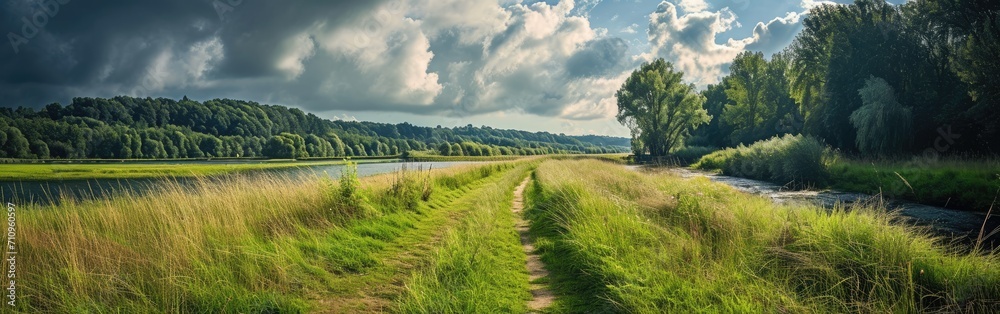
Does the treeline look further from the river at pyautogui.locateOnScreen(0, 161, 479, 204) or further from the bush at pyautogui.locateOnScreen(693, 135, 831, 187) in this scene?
the river at pyautogui.locateOnScreen(0, 161, 479, 204)

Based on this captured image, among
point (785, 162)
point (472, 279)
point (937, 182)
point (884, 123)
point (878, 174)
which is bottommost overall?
point (937, 182)

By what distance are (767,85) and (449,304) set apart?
2714 inches

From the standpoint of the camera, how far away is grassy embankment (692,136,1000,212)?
57.3ft

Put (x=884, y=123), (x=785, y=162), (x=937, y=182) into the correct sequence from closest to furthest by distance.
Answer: (x=937, y=182)
(x=884, y=123)
(x=785, y=162)

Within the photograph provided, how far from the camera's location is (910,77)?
101 ft

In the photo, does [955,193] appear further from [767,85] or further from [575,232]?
[767,85]

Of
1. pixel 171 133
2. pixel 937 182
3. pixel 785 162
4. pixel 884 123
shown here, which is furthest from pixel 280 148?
pixel 937 182

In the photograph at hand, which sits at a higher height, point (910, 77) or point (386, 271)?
point (910, 77)

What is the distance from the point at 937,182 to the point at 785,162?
28.2 feet

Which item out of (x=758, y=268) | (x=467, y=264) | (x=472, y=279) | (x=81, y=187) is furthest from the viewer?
(x=81, y=187)

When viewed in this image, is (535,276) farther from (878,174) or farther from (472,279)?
(878,174)

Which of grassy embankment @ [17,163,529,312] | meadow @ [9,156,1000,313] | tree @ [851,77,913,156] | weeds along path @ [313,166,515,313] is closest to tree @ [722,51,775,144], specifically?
tree @ [851,77,913,156]

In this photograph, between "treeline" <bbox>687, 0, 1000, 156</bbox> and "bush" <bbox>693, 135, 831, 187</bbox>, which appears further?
"bush" <bbox>693, 135, 831, 187</bbox>

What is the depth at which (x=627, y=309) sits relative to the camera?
4949 millimetres
